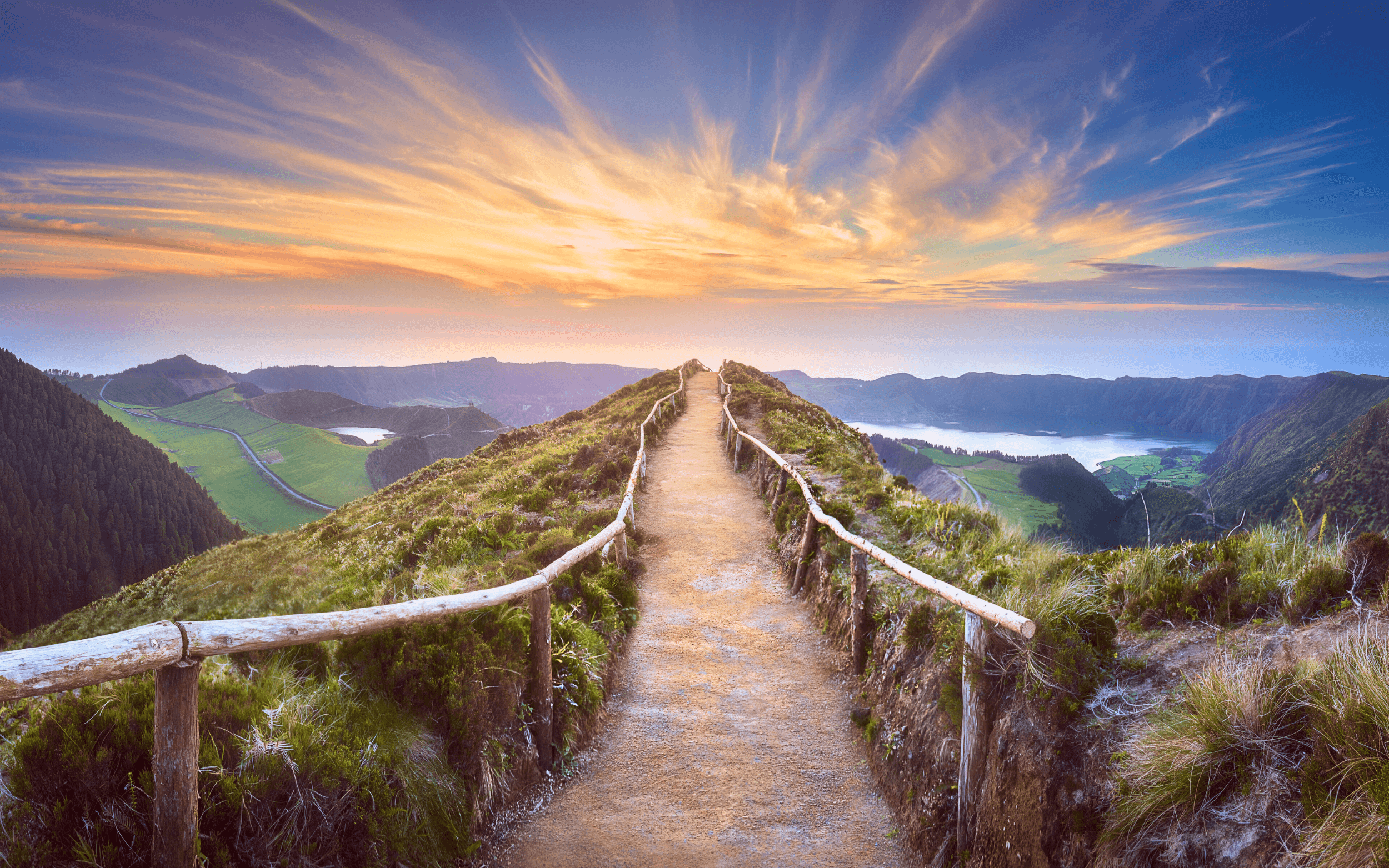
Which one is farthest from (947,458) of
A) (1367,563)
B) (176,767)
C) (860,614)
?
(176,767)

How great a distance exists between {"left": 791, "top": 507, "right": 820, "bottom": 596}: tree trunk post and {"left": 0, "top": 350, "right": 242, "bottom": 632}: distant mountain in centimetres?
11312

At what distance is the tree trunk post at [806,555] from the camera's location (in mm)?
10336

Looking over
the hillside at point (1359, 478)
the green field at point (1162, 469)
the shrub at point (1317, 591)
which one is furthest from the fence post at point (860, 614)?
the green field at point (1162, 469)

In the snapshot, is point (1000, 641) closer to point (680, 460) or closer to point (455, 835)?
point (455, 835)

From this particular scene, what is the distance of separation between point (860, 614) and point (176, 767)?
655cm

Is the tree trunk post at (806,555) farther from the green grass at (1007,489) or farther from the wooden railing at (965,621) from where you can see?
the green grass at (1007,489)

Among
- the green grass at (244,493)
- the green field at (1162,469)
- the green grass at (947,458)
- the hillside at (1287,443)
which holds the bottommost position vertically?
the green grass at (244,493)

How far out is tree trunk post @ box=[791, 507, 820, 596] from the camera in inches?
407

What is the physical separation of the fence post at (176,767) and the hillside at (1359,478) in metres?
28.3

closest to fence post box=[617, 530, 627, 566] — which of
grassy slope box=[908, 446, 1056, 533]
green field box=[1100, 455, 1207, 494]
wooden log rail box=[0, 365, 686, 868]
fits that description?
wooden log rail box=[0, 365, 686, 868]

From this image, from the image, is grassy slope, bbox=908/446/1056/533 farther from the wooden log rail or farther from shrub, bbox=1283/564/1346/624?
the wooden log rail

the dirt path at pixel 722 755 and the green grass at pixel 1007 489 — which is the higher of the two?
the dirt path at pixel 722 755

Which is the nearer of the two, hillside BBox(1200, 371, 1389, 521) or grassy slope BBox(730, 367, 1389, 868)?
grassy slope BBox(730, 367, 1389, 868)

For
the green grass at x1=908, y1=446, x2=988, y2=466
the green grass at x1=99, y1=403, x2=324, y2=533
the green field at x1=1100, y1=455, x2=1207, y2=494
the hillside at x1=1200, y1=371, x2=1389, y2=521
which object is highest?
the hillside at x1=1200, y1=371, x2=1389, y2=521
